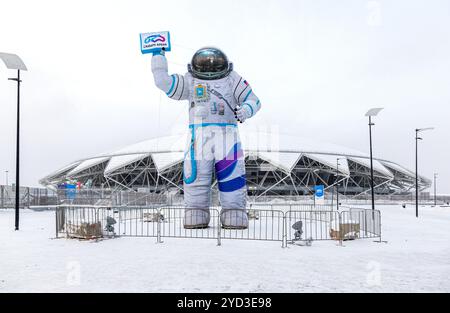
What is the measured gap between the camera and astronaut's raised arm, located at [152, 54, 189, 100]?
41.6 feet

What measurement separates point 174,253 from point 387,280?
4.59m

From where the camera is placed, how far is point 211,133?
42.8ft

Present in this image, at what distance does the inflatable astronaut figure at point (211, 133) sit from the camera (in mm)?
13023

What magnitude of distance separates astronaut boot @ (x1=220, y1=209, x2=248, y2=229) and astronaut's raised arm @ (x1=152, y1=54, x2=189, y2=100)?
4.24 m

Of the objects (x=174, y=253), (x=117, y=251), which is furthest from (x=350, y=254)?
(x=117, y=251)

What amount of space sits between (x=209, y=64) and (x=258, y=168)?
33.2 meters

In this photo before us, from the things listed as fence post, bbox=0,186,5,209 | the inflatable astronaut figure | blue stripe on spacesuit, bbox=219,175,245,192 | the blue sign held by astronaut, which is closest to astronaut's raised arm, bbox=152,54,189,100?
the inflatable astronaut figure

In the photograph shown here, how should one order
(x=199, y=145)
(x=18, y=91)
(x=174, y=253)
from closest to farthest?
(x=174, y=253) → (x=199, y=145) → (x=18, y=91)

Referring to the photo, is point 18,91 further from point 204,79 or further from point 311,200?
point 311,200

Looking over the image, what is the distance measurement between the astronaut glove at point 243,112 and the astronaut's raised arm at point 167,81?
1.99 m

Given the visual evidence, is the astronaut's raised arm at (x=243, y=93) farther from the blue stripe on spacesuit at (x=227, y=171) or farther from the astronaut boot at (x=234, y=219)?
the astronaut boot at (x=234, y=219)

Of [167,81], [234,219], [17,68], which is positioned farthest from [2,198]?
[234,219]

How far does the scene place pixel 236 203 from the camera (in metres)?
13.1

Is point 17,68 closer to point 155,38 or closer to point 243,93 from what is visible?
point 155,38
